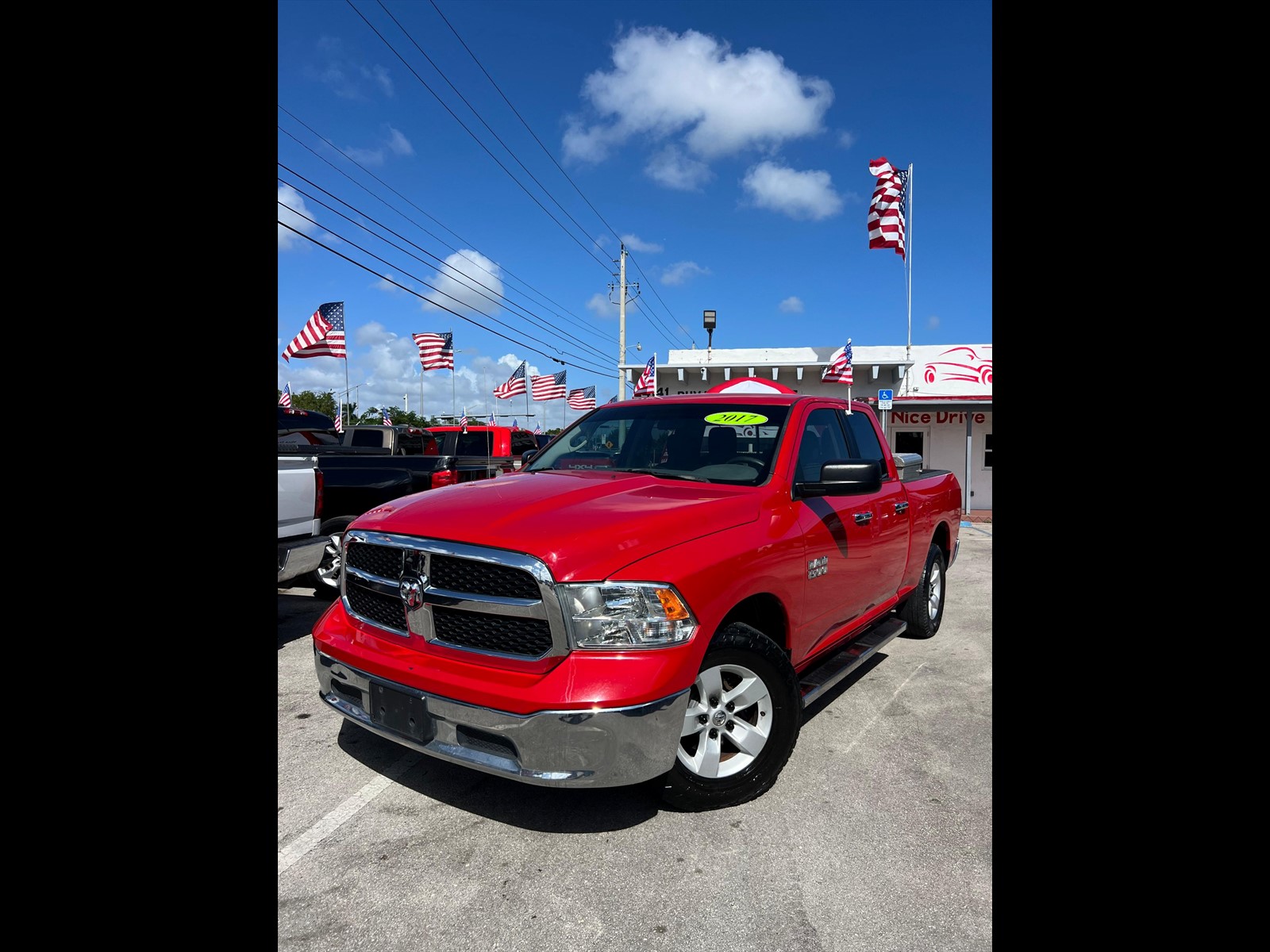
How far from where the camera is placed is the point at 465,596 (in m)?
2.81

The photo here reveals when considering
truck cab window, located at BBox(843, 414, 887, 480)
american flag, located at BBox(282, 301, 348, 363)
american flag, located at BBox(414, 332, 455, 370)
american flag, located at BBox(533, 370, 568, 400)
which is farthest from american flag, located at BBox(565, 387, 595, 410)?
truck cab window, located at BBox(843, 414, 887, 480)

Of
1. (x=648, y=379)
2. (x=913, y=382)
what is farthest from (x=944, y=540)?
(x=913, y=382)

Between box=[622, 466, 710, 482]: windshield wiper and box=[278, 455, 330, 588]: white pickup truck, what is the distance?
295 centimetres

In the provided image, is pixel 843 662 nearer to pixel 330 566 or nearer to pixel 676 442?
pixel 676 442

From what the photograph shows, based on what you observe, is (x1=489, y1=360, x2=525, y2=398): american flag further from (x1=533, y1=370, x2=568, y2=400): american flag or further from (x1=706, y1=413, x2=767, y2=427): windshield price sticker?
(x1=706, y1=413, x2=767, y2=427): windshield price sticker

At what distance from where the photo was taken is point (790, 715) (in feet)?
10.4

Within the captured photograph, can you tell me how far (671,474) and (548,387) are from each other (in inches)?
976

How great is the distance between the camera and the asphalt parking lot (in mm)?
2303

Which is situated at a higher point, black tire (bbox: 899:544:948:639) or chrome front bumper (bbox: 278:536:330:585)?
chrome front bumper (bbox: 278:536:330:585)

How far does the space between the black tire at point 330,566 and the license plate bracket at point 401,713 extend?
3.50m
